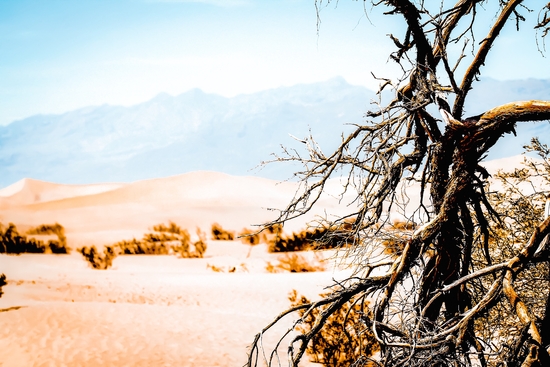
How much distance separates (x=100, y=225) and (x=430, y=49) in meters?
40.9

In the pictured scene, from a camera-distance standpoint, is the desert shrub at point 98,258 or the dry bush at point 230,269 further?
the desert shrub at point 98,258

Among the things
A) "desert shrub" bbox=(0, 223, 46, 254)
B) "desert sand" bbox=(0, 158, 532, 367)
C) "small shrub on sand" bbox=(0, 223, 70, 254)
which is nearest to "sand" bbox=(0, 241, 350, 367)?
"desert sand" bbox=(0, 158, 532, 367)

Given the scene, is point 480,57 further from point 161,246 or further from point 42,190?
point 42,190

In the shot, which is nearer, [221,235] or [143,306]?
[143,306]

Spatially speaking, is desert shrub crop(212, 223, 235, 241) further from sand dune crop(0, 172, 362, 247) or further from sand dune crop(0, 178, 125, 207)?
sand dune crop(0, 178, 125, 207)

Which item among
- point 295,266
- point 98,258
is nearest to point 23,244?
point 98,258

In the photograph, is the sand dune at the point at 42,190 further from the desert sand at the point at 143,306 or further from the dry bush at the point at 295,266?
the dry bush at the point at 295,266

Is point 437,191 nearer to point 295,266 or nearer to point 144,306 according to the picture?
point 144,306

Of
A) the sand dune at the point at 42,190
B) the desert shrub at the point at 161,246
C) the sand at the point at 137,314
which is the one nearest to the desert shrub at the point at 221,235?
the desert shrub at the point at 161,246

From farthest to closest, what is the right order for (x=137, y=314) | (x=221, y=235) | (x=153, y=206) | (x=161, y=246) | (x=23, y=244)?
(x=153, y=206) → (x=221, y=235) → (x=161, y=246) → (x=23, y=244) → (x=137, y=314)

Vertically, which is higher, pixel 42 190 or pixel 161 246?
pixel 42 190

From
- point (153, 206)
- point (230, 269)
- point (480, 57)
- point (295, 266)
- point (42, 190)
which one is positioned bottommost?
point (295, 266)

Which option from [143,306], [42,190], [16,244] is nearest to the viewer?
[143,306]

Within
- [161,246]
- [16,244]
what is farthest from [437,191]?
[16,244]
